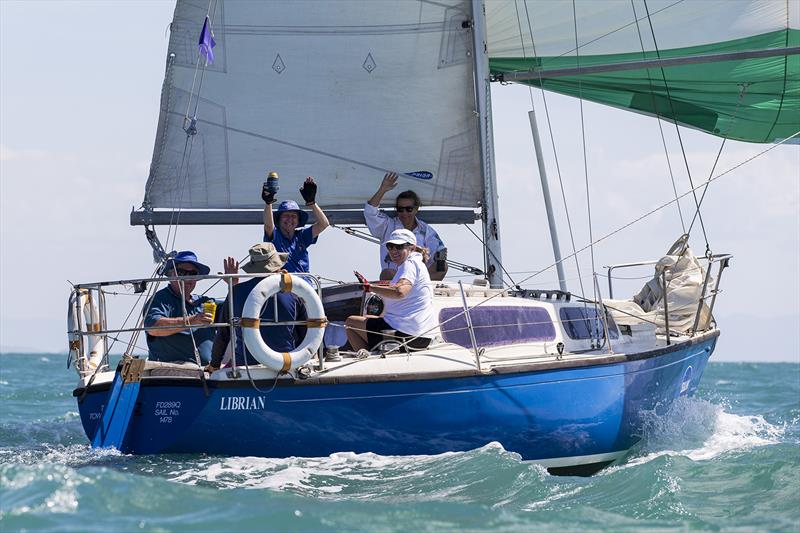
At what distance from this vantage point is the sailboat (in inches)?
340

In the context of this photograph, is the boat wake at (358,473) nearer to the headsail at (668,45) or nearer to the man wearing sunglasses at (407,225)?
the man wearing sunglasses at (407,225)

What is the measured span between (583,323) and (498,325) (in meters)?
1.11

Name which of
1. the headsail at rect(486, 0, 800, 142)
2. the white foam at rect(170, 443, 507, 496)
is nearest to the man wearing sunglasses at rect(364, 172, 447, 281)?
the white foam at rect(170, 443, 507, 496)

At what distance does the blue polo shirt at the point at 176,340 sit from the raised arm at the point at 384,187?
2.13 metres

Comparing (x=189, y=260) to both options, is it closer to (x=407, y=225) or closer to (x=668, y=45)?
(x=407, y=225)

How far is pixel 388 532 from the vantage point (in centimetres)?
652

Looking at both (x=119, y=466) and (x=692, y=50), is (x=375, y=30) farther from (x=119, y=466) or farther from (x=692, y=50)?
(x=119, y=466)

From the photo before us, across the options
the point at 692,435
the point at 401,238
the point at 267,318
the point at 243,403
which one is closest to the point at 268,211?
the point at 267,318

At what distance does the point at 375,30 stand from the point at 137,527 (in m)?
6.75

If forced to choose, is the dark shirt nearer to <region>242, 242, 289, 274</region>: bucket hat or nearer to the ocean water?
<region>242, 242, 289, 274</region>: bucket hat

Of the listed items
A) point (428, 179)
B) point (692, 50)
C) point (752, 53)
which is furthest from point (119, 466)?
point (692, 50)

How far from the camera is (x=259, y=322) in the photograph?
8.44 meters

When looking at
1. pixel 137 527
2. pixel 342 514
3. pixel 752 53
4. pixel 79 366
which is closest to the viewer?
pixel 137 527

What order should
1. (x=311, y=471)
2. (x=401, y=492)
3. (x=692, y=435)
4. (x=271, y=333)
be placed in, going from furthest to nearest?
(x=692, y=435) → (x=271, y=333) → (x=311, y=471) → (x=401, y=492)
